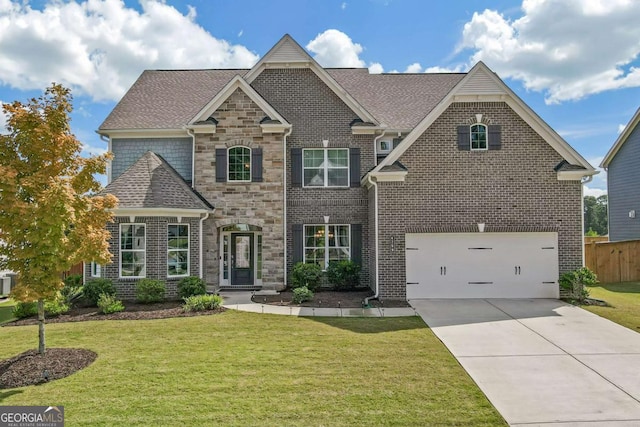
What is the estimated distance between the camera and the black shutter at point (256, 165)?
615 inches

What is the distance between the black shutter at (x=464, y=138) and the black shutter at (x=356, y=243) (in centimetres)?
479

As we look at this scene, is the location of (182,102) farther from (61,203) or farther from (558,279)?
(558,279)

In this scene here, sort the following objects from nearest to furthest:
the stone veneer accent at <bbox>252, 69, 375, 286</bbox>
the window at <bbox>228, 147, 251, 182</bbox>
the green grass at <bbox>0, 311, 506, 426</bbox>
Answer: the green grass at <bbox>0, 311, 506, 426</bbox> → the window at <bbox>228, 147, 251, 182</bbox> → the stone veneer accent at <bbox>252, 69, 375, 286</bbox>

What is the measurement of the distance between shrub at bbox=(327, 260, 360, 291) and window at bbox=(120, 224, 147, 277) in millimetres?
6515

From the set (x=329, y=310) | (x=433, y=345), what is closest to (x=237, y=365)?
(x=433, y=345)

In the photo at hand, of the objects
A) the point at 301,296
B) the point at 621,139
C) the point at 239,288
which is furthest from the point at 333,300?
the point at 621,139

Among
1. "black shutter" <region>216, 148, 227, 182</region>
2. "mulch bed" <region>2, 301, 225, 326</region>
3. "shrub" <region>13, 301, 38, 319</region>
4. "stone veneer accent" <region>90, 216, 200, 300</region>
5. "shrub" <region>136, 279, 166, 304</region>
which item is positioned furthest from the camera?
"black shutter" <region>216, 148, 227, 182</region>

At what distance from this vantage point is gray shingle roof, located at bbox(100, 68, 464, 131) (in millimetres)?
17031

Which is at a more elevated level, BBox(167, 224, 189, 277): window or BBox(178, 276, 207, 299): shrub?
BBox(167, 224, 189, 277): window

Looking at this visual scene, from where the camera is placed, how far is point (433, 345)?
8445 mm

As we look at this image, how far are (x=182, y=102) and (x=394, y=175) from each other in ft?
33.9

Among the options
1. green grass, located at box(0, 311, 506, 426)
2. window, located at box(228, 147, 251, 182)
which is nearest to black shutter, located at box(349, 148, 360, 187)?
window, located at box(228, 147, 251, 182)

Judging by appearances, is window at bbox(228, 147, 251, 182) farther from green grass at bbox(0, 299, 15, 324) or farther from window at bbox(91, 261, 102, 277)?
green grass at bbox(0, 299, 15, 324)

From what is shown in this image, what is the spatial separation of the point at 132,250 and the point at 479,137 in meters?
12.2
